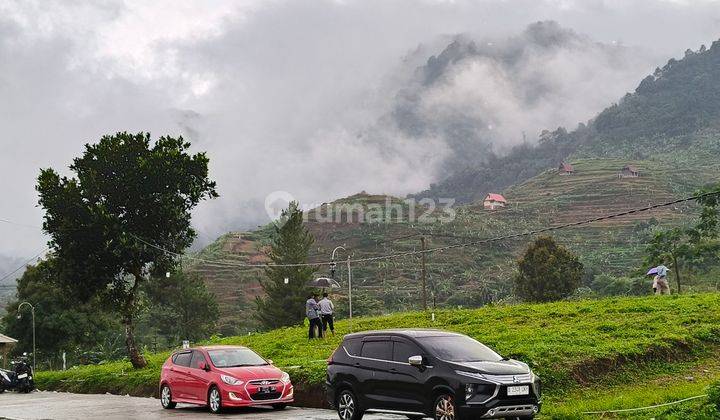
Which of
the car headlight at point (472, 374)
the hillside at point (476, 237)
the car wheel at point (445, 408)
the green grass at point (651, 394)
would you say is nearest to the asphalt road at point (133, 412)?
the car wheel at point (445, 408)

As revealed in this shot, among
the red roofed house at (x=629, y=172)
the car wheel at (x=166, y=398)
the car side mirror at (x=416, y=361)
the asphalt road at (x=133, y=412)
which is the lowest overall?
the asphalt road at (x=133, y=412)

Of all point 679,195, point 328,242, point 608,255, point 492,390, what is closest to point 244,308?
point 328,242

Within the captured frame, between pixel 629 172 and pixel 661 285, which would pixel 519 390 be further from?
pixel 629 172

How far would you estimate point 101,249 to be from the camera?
113 ft

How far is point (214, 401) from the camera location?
1925 centimetres

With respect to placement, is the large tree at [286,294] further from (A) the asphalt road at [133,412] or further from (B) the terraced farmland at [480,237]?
(A) the asphalt road at [133,412]

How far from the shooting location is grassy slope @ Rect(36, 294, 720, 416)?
1850 centimetres

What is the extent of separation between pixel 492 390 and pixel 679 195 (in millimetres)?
159740

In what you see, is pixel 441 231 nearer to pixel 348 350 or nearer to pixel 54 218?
pixel 54 218

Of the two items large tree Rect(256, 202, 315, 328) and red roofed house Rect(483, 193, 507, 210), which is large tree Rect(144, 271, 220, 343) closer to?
large tree Rect(256, 202, 315, 328)

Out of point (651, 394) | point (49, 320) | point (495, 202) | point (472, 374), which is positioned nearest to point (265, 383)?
point (472, 374)

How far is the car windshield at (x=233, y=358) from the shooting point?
20.1 meters

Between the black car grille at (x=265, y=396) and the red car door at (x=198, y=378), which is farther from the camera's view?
the red car door at (x=198, y=378)

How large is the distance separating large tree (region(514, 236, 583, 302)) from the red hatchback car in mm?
62763
